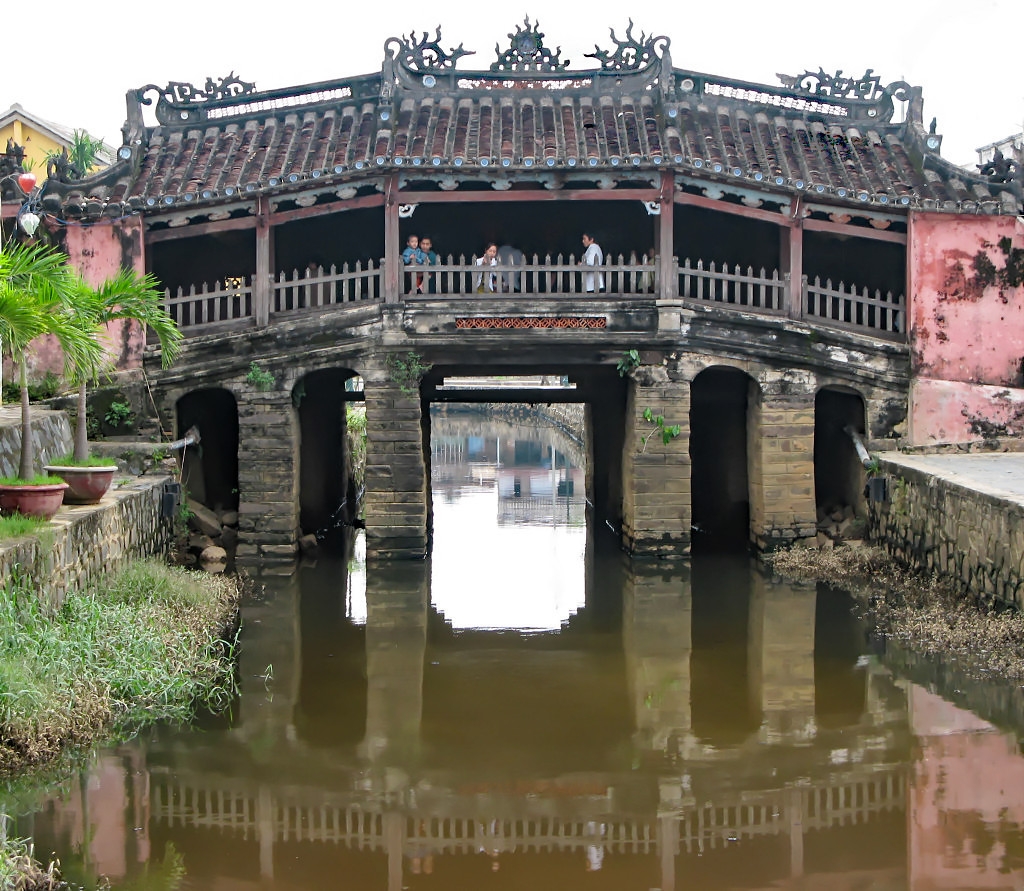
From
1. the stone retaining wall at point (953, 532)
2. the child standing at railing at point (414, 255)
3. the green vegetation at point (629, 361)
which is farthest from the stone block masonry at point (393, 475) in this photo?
the stone retaining wall at point (953, 532)

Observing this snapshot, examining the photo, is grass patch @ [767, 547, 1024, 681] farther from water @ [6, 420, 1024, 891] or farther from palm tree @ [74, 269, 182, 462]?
palm tree @ [74, 269, 182, 462]

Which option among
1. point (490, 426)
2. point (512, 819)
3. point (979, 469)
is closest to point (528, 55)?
point (979, 469)

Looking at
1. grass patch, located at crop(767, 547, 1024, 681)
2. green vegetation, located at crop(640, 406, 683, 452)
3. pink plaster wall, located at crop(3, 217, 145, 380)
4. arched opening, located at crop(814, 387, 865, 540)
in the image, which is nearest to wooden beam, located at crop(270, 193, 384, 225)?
pink plaster wall, located at crop(3, 217, 145, 380)

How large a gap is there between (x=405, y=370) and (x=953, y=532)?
7378mm

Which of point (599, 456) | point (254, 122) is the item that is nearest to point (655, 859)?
point (254, 122)

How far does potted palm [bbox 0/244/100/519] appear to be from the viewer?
10172 millimetres

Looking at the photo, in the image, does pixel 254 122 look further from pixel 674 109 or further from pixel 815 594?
pixel 815 594

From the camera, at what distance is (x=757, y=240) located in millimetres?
18953

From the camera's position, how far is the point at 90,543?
11.2 m

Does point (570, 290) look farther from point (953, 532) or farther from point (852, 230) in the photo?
point (953, 532)

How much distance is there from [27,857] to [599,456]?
56.5ft

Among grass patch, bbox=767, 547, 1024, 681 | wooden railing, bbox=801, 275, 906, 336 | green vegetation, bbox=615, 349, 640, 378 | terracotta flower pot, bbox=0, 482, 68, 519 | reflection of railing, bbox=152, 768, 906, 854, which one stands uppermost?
wooden railing, bbox=801, 275, 906, 336

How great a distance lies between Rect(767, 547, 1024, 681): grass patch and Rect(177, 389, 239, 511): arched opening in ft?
28.4

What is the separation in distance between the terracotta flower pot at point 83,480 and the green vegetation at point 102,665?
0.91m
